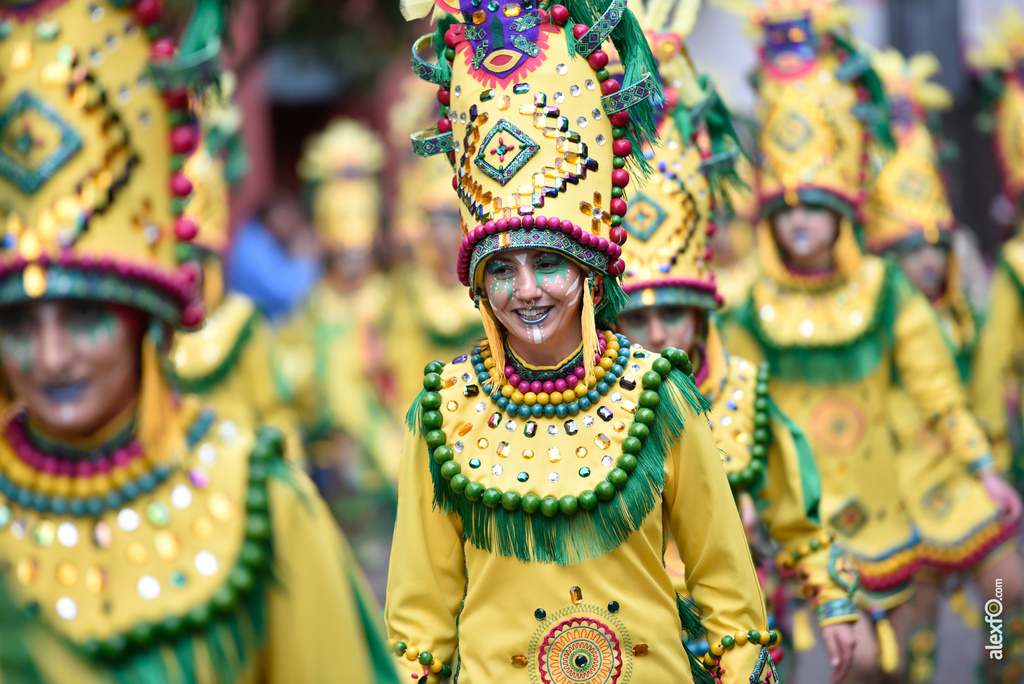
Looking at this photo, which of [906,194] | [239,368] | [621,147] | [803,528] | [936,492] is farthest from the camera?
[906,194]

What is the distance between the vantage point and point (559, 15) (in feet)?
10.8

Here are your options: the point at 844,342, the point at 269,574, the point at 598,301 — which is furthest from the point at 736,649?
the point at 844,342

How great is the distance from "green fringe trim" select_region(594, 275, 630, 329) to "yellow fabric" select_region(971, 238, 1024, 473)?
15.1ft

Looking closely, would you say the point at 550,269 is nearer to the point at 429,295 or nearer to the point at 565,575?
the point at 565,575

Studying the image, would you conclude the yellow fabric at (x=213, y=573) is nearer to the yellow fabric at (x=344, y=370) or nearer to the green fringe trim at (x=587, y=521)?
the green fringe trim at (x=587, y=521)

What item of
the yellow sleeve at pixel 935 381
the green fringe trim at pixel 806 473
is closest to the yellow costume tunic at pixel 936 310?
the yellow sleeve at pixel 935 381

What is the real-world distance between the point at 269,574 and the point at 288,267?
12169 mm

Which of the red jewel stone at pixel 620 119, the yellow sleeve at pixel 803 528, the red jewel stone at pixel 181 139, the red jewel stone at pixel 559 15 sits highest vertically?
the red jewel stone at pixel 181 139

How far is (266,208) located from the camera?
14.6 m

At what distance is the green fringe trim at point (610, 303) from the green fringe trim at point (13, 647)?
186 centimetres

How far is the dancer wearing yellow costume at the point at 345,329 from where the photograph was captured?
33.2 feet

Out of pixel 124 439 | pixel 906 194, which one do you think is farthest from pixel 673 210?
pixel 906 194

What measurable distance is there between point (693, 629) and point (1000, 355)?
4786 millimetres

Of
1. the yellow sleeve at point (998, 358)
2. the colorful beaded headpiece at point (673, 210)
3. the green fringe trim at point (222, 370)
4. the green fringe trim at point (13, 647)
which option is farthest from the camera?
the yellow sleeve at point (998, 358)
